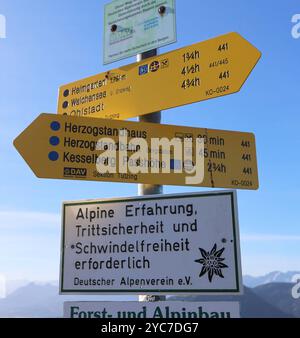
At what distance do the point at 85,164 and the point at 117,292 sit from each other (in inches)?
39.6

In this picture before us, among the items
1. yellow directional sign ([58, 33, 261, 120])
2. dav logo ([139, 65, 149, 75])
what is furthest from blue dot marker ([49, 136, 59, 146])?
dav logo ([139, 65, 149, 75])

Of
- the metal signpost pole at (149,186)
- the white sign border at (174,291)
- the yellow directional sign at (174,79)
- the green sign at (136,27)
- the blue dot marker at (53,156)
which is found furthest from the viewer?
the green sign at (136,27)

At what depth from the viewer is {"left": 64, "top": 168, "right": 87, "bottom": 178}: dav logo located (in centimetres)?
297

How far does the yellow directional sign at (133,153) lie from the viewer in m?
2.98

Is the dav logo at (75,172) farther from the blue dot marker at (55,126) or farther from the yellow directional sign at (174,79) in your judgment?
the yellow directional sign at (174,79)

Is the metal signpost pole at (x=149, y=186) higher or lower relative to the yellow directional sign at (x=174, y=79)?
lower

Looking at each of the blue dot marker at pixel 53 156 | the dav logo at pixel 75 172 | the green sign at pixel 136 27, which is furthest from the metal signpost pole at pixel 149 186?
the blue dot marker at pixel 53 156

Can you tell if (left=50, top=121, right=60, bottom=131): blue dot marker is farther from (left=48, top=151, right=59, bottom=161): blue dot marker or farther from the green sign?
the green sign

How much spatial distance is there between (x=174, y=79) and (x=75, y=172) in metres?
1.23

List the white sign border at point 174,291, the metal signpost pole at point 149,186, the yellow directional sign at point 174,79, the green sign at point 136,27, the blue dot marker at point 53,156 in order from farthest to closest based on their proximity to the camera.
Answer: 1. the green sign at point 136,27
2. the yellow directional sign at point 174,79
3. the blue dot marker at point 53,156
4. the metal signpost pole at point 149,186
5. the white sign border at point 174,291

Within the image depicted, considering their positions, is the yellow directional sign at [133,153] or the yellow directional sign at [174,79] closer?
the yellow directional sign at [133,153]

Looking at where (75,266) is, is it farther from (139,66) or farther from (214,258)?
(139,66)

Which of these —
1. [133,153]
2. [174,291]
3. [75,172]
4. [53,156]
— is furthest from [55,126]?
[174,291]

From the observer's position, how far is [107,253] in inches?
114
